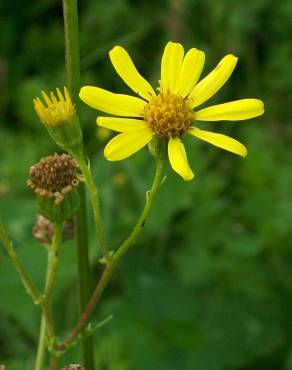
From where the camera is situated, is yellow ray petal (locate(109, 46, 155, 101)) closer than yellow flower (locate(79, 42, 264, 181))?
No

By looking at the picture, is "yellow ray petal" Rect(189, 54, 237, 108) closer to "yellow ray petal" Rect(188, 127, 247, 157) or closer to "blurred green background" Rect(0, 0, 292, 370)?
"yellow ray petal" Rect(188, 127, 247, 157)

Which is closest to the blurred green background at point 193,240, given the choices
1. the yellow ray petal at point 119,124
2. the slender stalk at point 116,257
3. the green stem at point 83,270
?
the green stem at point 83,270

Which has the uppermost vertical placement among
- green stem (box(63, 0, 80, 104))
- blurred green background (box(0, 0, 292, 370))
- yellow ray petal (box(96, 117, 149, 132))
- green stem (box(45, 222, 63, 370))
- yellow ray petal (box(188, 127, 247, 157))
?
green stem (box(63, 0, 80, 104))

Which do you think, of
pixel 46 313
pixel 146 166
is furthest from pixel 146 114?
pixel 146 166

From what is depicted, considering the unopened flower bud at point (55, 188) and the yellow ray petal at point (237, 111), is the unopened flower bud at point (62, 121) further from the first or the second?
the yellow ray petal at point (237, 111)

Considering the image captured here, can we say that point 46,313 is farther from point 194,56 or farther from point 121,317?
point 121,317

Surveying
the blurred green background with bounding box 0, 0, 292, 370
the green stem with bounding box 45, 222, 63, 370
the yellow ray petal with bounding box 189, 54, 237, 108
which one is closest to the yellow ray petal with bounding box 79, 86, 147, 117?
the yellow ray petal with bounding box 189, 54, 237, 108
